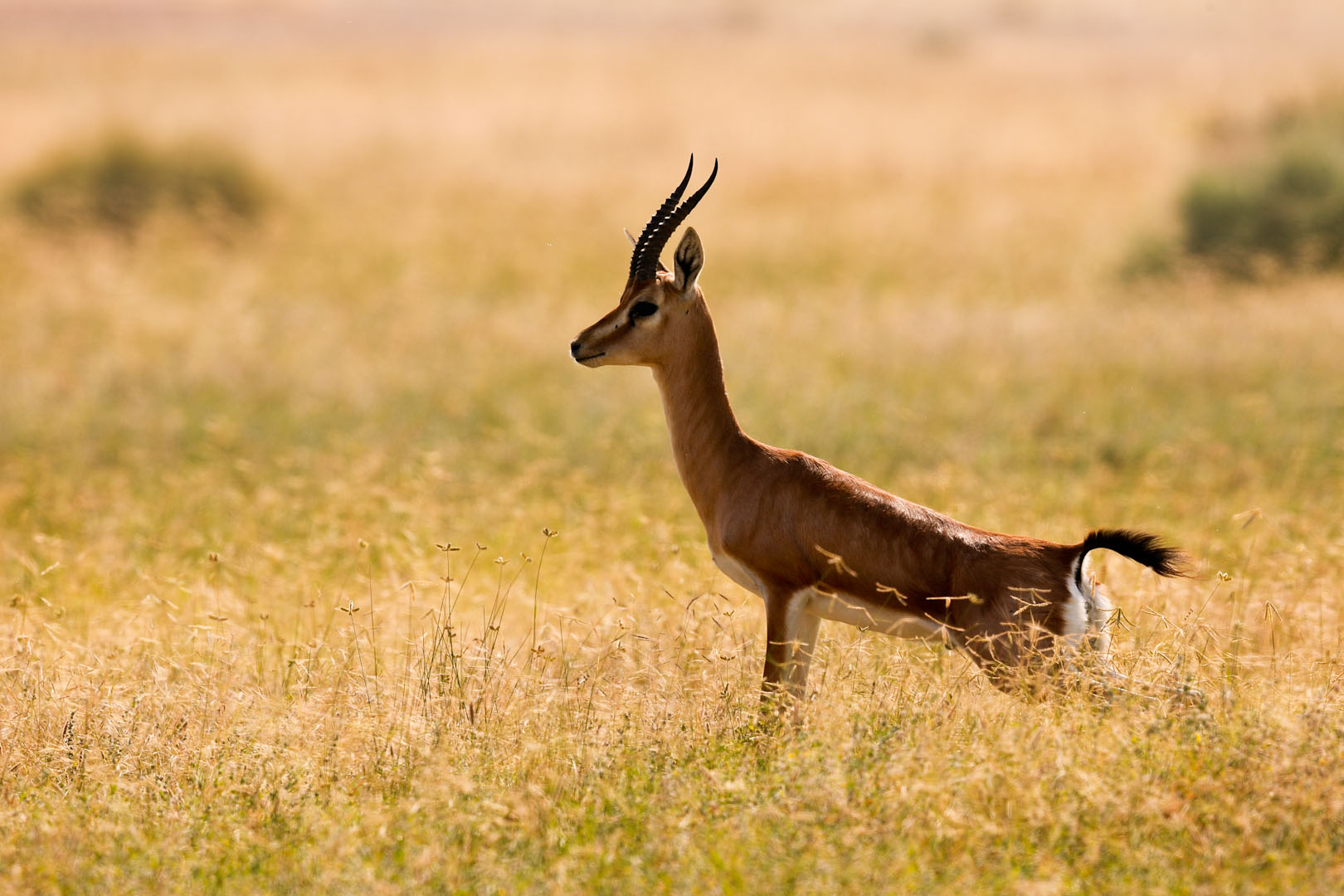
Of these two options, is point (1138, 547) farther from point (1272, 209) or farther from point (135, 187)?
point (135, 187)

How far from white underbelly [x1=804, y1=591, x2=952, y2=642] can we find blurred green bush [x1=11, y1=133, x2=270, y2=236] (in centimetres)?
1909

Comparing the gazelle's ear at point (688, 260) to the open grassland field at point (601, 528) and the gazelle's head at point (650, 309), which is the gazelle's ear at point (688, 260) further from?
the open grassland field at point (601, 528)

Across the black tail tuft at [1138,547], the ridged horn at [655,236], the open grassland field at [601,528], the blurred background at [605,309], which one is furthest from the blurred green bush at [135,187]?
the black tail tuft at [1138,547]

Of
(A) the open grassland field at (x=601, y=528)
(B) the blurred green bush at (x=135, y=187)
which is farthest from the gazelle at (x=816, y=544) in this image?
(B) the blurred green bush at (x=135, y=187)

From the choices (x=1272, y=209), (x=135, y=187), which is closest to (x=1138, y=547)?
(x=1272, y=209)

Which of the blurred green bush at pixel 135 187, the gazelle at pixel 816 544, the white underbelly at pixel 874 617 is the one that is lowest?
the white underbelly at pixel 874 617

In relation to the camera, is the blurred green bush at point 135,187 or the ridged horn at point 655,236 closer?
the ridged horn at point 655,236

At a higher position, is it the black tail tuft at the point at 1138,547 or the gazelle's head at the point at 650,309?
the gazelle's head at the point at 650,309

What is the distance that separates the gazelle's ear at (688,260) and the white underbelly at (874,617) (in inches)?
56.9

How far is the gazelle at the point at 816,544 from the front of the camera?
212 inches

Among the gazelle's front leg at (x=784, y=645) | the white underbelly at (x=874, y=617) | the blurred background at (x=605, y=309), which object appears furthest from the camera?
the blurred background at (x=605, y=309)

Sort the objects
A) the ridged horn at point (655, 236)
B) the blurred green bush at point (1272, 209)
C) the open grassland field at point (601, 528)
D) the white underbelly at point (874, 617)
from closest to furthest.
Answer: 1. the open grassland field at point (601, 528)
2. the white underbelly at point (874, 617)
3. the ridged horn at point (655, 236)
4. the blurred green bush at point (1272, 209)

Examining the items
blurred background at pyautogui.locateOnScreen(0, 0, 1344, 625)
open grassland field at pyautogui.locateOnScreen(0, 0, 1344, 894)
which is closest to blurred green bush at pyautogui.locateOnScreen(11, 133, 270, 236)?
blurred background at pyautogui.locateOnScreen(0, 0, 1344, 625)

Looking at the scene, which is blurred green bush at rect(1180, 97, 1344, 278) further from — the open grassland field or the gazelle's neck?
the gazelle's neck
